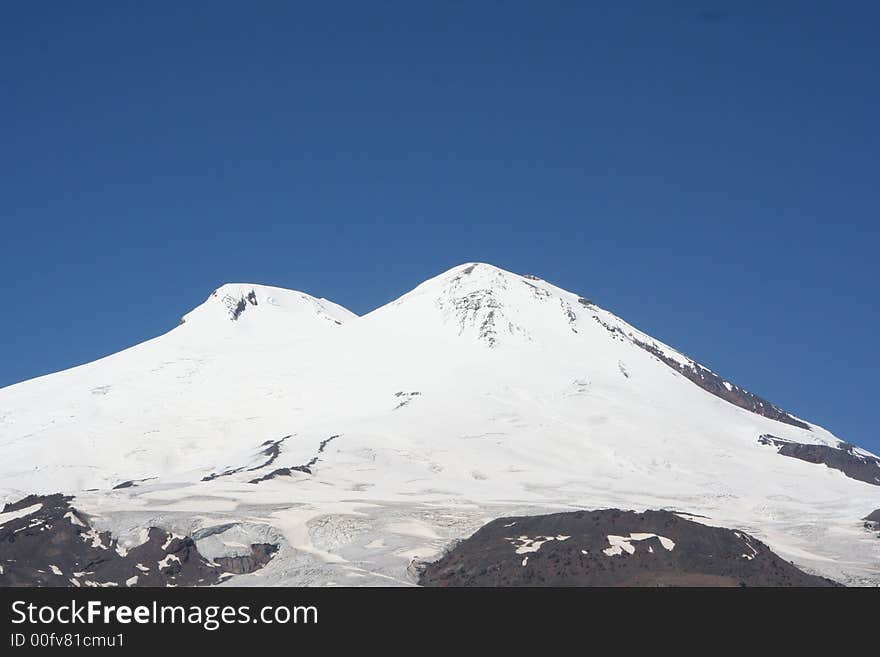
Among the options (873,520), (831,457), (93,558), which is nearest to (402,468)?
(873,520)

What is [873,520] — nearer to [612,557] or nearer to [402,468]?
[402,468]

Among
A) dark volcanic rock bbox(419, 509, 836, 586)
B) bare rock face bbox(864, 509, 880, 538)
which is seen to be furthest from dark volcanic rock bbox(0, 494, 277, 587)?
bare rock face bbox(864, 509, 880, 538)

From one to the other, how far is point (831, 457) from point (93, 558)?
12444 centimetres

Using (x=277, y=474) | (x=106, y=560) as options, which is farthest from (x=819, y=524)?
(x=106, y=560)

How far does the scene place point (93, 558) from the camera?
104500 mm

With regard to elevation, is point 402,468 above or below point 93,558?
above

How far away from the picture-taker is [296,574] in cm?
9712

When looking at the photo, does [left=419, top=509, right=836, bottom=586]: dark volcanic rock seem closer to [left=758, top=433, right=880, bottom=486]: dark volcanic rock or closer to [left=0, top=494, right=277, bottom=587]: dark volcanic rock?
[left=0, top=494, right=277, bottom=587]: dark volcanic rock

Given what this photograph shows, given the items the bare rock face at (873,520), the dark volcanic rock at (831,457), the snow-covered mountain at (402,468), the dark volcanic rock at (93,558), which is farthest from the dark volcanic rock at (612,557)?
the dark volcanic rock at (831,457)

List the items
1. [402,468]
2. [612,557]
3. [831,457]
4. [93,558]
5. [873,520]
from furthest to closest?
1. [831,457]
2. [402,468]
3. [873,520]
4. [93,558]
5. [612,557]

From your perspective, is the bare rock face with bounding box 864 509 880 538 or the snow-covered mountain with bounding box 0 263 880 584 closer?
the snow-covered mountain with bounding box 0 263 880 584

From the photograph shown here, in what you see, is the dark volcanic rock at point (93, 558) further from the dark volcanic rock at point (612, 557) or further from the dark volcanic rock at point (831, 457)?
the dark volcanic rock at point (831, 457)

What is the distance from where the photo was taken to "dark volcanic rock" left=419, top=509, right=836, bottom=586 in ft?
302

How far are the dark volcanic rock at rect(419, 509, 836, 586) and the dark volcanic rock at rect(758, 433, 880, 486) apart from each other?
8905cm
